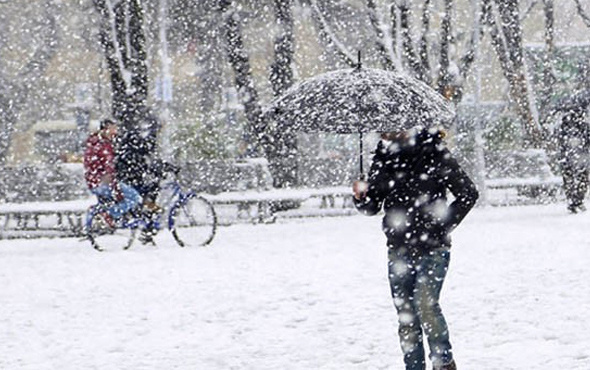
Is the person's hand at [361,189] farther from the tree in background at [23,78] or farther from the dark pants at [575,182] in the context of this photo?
the tree in background at [23,78]

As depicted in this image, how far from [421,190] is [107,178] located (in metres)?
9.76

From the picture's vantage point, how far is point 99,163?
1559 centimetres

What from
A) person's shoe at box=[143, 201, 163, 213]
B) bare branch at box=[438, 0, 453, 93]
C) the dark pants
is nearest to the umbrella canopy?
person's shoe at box=[143, 201, 163, 213]

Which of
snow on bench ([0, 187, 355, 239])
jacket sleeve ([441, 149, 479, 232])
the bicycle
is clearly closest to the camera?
jacket sleeve ([441, 149, 479, 232])

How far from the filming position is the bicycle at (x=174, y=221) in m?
15.4

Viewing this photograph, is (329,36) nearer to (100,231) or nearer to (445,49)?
(445,49)

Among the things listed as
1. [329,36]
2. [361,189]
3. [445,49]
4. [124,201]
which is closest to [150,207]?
[124,201]

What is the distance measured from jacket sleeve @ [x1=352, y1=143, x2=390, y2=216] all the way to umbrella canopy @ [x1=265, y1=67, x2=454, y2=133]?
2.08 metres

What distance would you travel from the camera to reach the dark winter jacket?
6.45m

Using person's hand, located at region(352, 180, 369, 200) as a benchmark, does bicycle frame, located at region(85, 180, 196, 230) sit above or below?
below

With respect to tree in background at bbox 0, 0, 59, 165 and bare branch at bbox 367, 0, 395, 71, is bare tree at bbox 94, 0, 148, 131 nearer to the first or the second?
bare branch at bbox 367, 0, 395, 71

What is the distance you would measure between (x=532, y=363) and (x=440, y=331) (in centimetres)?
129

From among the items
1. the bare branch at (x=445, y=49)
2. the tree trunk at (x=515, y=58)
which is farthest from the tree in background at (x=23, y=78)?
the tree trunk at (x=515, y=58)

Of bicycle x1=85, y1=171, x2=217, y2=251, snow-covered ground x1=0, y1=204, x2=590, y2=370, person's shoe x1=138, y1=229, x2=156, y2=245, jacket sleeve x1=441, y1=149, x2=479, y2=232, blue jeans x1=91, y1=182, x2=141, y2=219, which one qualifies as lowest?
snow-covered ground x1=0, y1=204, x2=590, y2=370
